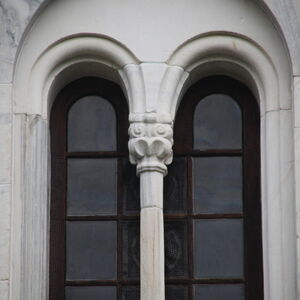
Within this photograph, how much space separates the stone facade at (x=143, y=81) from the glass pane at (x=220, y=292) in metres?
0.30

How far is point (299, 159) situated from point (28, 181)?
1.75m

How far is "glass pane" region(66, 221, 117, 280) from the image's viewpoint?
13.7 meters

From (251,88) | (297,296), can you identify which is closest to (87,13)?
(251,88)

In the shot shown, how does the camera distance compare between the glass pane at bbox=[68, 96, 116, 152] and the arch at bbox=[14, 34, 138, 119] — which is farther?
the glass pane at bbox=[68, 96, 116, 152]

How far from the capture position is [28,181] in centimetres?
1345

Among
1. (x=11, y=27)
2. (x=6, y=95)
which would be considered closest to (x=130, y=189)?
(x=6, y=95)

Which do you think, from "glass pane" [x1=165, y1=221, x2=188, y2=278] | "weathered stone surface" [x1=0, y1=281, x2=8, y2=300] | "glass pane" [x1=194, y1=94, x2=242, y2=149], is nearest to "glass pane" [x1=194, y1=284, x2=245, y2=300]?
"glass pane" [x1=165, y1=221, x2=188, y2=278]

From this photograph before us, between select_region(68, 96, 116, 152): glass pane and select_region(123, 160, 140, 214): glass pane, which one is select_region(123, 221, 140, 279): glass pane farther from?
select_region(68, 96, 116, 152): glass pane

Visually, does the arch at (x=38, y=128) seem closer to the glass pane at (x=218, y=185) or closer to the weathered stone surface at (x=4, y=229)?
the weathered stone surface at (x=4, y=229)

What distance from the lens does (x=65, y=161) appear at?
13844 millimetres

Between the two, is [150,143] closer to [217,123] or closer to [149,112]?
[149,112]

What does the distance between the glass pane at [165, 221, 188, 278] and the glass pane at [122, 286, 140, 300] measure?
0.23 meters

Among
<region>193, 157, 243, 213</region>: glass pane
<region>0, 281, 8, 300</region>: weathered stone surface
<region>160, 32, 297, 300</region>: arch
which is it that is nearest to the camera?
<region>0, 281, 8, 300</region>: weathered stone surface

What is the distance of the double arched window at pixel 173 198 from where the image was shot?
13625 mm
